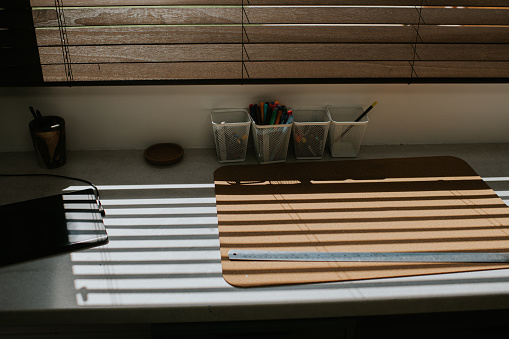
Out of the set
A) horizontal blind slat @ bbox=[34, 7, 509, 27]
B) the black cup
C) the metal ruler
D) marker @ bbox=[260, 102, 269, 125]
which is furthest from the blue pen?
the black cup

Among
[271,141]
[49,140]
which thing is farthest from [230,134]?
[49,140]

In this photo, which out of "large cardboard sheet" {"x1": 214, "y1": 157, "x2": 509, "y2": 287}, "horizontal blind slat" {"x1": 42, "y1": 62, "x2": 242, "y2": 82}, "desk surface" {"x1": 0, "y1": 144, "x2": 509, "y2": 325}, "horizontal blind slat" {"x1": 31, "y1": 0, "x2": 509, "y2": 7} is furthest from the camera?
"horizontal blind slat" {"x1": 42, "y1": 62, "x2": 242, "y2": 82}

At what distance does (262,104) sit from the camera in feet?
5.40

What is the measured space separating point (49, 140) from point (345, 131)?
3.18ft

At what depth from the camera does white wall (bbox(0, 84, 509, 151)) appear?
5.38 ft

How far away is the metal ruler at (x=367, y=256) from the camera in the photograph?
1205 millimetres

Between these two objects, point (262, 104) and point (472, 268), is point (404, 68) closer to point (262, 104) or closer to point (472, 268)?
point (262, 104)

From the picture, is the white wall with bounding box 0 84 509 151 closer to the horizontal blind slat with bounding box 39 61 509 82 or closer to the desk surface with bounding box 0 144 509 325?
the horizontal blind slat with bounding box 39 61 509 82

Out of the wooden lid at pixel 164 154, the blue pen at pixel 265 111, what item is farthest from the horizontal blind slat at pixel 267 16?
the wooden lid at pixel 164 154

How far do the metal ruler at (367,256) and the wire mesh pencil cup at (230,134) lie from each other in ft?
1.58

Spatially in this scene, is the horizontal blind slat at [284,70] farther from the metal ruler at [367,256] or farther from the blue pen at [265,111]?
the metal ruler at [367,256]

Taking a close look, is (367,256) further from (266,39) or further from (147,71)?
(147,71)

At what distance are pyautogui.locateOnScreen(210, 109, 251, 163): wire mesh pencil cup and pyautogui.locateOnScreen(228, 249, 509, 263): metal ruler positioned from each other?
1.58 ft

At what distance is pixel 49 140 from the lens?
1522mm
